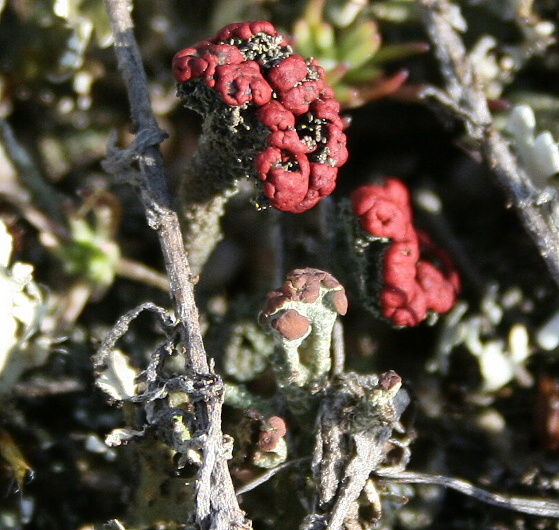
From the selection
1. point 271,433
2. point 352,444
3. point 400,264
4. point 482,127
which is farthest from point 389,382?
point 482,127

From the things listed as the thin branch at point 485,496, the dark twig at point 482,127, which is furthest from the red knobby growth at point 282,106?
the thin branch at point 485,496

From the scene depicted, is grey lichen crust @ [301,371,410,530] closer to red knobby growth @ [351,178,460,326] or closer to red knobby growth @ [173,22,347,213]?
red knobby growth @ [351,178,460,326]

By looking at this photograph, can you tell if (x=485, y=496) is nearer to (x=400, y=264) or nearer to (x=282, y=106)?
(x=400, y=264)

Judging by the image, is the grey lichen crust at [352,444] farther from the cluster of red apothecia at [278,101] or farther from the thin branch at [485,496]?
the cluster of red apothecia at [278,101]

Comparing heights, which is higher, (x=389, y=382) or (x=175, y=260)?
(x=175, y=260)

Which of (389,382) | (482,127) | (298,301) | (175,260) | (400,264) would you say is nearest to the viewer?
(389,382)

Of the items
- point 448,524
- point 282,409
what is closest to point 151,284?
point 282,409

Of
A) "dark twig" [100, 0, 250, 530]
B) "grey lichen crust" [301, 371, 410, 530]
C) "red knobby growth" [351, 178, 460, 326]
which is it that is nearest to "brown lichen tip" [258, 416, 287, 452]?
"grey lichen crust" [301, 371, 410, 530]
